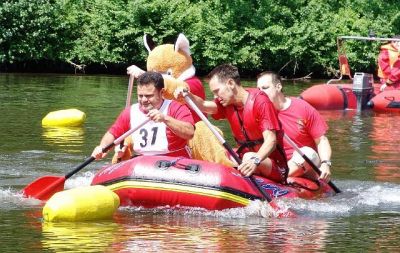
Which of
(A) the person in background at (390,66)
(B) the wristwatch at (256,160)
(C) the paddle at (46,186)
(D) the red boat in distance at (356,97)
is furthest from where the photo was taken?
(A) the person in background at (390,66)

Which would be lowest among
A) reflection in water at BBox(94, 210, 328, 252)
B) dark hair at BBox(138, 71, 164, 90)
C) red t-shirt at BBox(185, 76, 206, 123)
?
reflection in water at BBox(94, 210, 328, 252)

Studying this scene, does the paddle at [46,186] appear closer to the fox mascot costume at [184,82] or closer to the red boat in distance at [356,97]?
the fox mascot costume at [184,82]

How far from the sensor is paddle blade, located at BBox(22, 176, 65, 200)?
9297 millimetres

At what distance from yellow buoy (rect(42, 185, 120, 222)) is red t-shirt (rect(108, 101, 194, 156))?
32.3 inches

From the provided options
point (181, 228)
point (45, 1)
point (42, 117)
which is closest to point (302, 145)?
point (181, 228)

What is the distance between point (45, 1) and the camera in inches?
1010

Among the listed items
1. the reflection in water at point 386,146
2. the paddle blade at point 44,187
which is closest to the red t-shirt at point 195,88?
the paddle blade at point 44,187

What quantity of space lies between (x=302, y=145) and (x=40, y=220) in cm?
261

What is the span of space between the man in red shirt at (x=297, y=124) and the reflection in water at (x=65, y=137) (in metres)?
3.41

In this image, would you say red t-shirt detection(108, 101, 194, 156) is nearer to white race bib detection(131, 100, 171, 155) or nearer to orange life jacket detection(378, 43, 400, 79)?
white race bib detection(131, 100, 171, 155)

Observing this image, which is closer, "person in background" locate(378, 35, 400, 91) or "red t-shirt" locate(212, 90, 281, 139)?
"red t-shirt" locate(212, 90, 281, 139)

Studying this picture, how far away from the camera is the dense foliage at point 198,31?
25547 mm

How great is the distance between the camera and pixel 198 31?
2647 cm

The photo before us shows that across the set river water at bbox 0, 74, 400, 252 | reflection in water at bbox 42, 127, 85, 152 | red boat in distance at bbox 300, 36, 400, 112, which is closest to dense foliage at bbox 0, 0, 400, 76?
red boat in distance at bbox 300, 36, 400, 112
